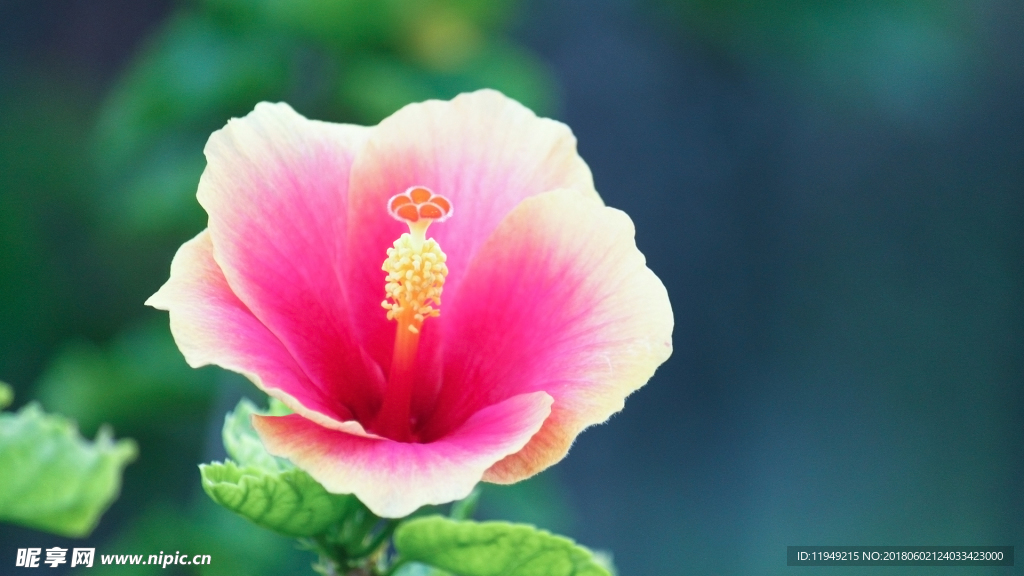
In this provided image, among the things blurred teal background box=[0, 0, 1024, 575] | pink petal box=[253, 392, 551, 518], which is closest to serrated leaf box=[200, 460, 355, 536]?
pink petal box=[253, 392, 551, 518]

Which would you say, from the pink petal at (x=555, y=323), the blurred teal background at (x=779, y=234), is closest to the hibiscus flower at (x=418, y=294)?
the pink petal at (x=555, y=323)

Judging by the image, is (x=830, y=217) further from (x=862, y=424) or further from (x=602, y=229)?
(x=602, y=229)

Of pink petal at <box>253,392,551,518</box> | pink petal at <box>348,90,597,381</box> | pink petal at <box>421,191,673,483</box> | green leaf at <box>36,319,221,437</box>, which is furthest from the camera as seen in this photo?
green leaf at <box>36,319,221,437</box>

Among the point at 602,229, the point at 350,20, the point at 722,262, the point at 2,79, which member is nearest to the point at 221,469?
the point at 602,229

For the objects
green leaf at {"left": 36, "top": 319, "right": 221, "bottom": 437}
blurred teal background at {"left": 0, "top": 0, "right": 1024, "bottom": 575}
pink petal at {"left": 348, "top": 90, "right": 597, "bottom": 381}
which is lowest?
pink petal at {"left": 348, "top": 90, "right": 597, "bottom": 381}

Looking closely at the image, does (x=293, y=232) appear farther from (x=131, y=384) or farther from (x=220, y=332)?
(x=131, y=384)

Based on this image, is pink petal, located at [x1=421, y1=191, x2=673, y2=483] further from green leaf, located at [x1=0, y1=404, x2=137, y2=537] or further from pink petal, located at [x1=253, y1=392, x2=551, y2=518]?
green leaf, located at [x1=0, y1=404, x2=137, y2=537]

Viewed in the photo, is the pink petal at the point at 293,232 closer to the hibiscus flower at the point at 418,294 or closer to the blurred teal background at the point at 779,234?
the hibiscus flower at the point at 418,294
